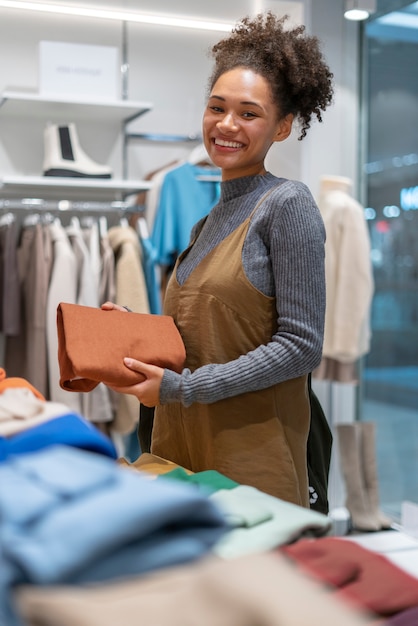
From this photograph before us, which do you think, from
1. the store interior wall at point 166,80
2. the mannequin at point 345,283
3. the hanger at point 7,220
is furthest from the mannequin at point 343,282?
the hanger at point 7,220

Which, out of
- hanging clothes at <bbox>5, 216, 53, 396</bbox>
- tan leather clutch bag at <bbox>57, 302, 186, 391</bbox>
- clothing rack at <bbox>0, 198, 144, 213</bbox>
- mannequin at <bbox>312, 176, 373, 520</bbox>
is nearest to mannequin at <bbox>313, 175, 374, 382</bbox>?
mannequin at <bbox>312, 176, 373, 520</bbox>

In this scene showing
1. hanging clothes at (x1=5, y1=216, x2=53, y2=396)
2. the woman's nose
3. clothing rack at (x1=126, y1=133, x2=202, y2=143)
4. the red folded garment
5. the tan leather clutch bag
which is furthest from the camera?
clothing rack at (x1=126, y1=133, x2=202, y2=143)

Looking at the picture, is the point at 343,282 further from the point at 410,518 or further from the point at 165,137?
the point at 165,137

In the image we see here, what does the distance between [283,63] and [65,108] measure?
2603 millimetres

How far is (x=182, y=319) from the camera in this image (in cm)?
183

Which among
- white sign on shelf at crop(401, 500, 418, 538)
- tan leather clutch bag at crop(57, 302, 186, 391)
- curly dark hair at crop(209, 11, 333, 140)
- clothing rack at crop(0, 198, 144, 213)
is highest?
curly dark hair at crop(209, 11, 333, 140)

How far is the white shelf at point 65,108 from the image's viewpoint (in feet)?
13.3

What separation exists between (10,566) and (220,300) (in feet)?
3.52

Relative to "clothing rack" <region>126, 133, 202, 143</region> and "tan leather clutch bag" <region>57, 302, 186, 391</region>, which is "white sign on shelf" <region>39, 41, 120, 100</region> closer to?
"clothing rack" <region>126, 133, 202, 143</region>

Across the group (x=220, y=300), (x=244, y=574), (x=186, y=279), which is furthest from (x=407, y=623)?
(x=186, y=279)

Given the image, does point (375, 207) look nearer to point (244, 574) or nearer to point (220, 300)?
point (220, 300)

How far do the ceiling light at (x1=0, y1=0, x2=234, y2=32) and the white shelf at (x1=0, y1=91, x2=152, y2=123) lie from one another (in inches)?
19.7

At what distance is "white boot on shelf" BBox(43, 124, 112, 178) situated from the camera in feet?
13.6

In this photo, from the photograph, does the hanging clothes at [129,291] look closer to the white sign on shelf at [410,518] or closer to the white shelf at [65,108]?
the white shelf at [65,108]
